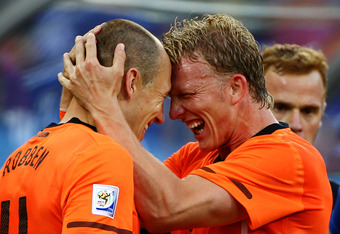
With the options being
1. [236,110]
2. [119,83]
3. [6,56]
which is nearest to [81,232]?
[119,83]

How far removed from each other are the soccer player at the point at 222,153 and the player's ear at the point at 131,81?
0.08 metres

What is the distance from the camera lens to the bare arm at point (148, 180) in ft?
7.38

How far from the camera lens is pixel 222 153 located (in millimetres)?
3078

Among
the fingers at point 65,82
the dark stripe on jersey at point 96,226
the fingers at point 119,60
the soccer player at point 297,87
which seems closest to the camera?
the dark stripe on jersey at point 96,226

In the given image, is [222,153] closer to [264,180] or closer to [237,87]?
[237,87]

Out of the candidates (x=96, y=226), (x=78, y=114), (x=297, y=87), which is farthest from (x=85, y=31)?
(x=96, y=226)

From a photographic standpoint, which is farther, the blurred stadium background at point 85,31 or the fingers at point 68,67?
the blurred stadium background at point 85,31

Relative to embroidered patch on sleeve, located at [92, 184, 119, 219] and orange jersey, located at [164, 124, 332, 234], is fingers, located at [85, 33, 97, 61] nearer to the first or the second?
embroidered patch on sleeve, located at [92, 184, 119, 219]

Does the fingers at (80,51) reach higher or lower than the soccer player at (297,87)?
higher

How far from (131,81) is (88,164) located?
58 cm

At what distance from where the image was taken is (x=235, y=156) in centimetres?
269

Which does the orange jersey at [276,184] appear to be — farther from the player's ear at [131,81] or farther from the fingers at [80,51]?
the fingers at [80,51]

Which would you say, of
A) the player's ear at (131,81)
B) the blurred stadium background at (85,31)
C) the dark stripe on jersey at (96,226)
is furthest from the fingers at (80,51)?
the blurred stadium background at (85,31)

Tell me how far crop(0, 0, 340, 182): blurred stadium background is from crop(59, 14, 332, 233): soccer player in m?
3.37
